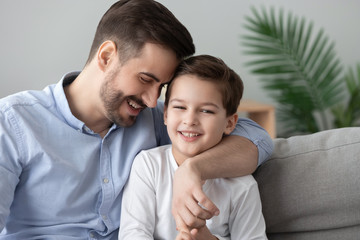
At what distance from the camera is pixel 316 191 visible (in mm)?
1413

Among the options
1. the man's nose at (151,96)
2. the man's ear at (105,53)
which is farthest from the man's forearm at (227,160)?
the man's ear at (105,53)

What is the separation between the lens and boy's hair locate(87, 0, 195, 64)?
4.74 feet

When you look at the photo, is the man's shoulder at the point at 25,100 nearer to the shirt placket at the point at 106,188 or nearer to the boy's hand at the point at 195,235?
the shirt placket at the point at 106,188

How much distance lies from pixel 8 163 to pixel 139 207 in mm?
377

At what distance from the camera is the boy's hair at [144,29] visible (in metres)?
1.44

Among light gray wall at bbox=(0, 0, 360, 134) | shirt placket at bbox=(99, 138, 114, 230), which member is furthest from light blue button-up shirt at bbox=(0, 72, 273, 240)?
light gray wall at bbox=(0, 0, 360, 134)

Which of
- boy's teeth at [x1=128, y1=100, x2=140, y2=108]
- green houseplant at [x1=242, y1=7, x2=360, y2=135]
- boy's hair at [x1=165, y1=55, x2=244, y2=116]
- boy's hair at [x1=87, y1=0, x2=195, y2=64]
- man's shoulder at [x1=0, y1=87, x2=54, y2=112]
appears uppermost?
boy's hair at [x1=87, y1=0, x2=195, y2=64]

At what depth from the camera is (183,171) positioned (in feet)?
4.07

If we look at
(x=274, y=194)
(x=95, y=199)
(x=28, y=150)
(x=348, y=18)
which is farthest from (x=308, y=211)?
(x=348, y=18)

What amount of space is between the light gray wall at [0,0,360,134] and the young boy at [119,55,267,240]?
2.26 meters

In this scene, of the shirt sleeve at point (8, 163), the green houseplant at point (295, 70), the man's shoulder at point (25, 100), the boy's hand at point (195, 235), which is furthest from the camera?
the green houseplant at point (295, 70)

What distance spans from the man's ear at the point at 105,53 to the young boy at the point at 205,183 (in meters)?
0.23

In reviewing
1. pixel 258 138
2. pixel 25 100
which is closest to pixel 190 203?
pixel 258 138

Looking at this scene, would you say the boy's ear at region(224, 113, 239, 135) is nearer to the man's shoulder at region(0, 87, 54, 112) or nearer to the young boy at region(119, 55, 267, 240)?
the young boy at region(119, 55, 267, 240)
